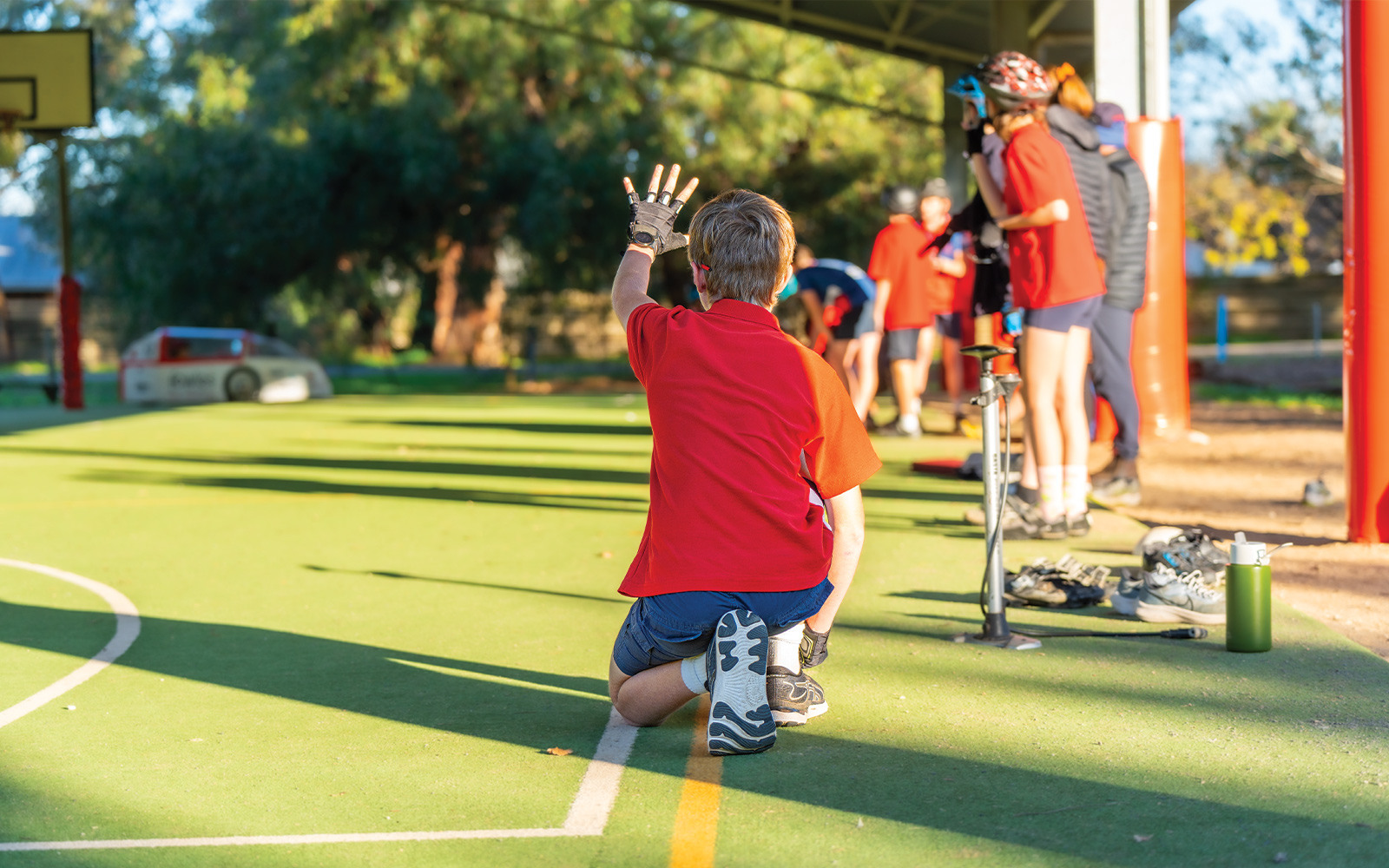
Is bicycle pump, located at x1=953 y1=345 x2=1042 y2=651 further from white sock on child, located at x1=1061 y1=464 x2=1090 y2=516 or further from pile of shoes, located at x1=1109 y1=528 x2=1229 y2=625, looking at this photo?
white sock on child, located at x1=1061 y1=464 x2=1090 y2=516

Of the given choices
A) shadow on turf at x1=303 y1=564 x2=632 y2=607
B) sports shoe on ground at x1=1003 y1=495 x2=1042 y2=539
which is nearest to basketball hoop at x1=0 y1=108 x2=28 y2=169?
shadow on turf at x1=303 y1=564 x2=632 y2=607

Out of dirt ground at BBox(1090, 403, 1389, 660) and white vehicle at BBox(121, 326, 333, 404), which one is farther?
white vehicle at BBox(121, 326, 333, 404)

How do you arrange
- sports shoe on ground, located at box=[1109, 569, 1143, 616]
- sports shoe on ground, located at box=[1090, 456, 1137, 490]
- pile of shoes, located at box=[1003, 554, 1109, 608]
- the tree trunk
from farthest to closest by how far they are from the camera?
the tree trunk, sports shoe on ground, located at box=[1090, 456, 1137, 490], pile of shoes, located at box=[1003, 554, 1109, 608], sports shoe on ground, located at box=[1109, 569, 1143, 616]

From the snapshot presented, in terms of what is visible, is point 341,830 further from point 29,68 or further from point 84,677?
point 29,68

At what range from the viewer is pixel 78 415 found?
1950cm

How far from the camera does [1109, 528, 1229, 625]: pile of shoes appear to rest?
5.36 meters

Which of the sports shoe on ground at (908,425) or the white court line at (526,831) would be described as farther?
the sports shoe on ground at (908,425)

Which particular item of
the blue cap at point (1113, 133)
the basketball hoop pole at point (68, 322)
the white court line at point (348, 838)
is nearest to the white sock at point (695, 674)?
the white court line at point (348, 838)

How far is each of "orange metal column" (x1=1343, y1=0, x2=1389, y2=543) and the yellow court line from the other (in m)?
4.34

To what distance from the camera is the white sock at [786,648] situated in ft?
13.3

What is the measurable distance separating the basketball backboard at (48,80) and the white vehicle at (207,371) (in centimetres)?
374

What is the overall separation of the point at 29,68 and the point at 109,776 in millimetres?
20317

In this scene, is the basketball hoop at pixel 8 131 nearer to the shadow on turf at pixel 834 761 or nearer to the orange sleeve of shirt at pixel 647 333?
the shadow on turf at pixel 834 761

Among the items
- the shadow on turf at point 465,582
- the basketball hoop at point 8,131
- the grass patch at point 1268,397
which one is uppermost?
the basketball hoop at point 8,131
